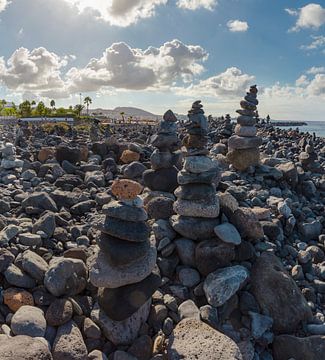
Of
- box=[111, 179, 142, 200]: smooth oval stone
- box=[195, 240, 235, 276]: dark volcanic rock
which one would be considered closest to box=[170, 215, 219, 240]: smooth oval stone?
box=[195, 240, 235, 276]: dark volcanic rock

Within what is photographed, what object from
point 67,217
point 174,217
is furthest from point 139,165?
point 174,217

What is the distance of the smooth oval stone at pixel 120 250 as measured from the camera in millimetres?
4699

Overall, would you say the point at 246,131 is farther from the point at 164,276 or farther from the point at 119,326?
the point at 119,326

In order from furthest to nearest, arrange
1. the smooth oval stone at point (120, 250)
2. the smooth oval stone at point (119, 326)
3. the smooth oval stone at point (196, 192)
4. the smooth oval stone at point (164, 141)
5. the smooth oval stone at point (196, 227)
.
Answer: the smooth oval stone at point (164, 141) < the smooth oval stone at point (196, 192) < the smooth oval stone at point (196, 227) < the smooth oval stone at point (120, 250) < the smooth oval stone at point (119, 326)

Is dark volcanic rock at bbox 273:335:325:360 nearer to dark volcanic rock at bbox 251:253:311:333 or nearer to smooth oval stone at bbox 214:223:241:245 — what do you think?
dark volcanic rock at bbox 251:253:311:333

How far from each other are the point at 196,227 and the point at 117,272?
198cm

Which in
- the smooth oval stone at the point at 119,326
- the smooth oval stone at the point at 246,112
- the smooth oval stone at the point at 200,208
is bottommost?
the smooth oval stone at the point at 119,326

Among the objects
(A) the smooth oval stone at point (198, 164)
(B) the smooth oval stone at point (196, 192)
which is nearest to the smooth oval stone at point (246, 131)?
(A) the smooth oval stone at point (198, 164)

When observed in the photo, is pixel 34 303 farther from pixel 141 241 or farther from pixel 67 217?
pixel 67 217

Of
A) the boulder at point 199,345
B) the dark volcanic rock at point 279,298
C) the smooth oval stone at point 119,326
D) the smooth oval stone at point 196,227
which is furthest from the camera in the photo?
the smooth oval stone at point 196,227

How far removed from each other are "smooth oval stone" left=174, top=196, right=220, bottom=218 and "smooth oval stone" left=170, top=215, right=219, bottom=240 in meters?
0.10

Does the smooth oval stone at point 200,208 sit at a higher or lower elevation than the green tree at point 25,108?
lower

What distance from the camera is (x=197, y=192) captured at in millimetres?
6461

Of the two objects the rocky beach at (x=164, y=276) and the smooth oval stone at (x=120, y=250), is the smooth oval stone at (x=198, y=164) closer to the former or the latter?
the rocky beach at (x=164, y=276)
